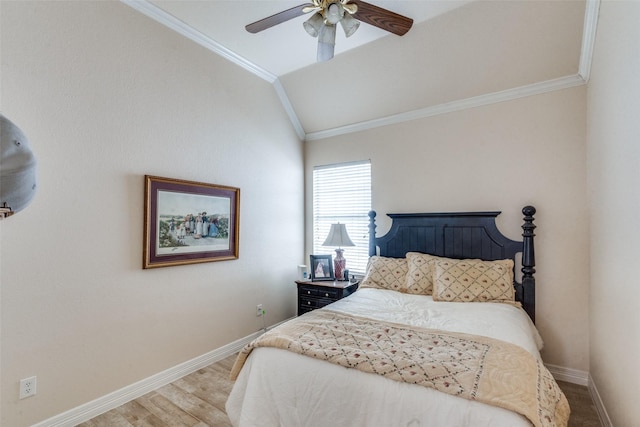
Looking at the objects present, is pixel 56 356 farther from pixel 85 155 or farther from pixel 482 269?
pixel 482 269

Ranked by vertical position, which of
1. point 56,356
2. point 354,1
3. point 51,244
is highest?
point 354,1

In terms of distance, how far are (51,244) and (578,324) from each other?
407 cm

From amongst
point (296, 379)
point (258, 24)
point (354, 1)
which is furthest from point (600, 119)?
point (296, 379)

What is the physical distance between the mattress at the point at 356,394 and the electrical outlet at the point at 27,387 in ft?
4.15

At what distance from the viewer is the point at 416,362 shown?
57.0 inches

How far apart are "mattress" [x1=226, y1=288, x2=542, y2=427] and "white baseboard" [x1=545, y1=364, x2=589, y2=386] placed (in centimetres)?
92

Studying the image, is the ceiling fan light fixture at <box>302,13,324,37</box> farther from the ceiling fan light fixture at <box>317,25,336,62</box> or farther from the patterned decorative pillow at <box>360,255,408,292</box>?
the patterned decorative pillow at <box>360,255,408,292</box>

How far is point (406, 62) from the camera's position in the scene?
3086 mm

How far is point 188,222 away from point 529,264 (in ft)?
10.1

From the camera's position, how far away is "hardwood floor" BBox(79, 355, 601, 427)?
212 cm

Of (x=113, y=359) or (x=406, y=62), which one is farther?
(x=406, y=62)

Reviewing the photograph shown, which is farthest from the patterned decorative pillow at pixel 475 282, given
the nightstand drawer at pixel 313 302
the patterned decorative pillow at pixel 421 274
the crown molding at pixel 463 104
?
the crown molding at pixel 463 104

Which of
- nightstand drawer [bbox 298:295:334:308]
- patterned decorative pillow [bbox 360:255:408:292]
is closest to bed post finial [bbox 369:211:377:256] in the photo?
patterned decorative pillow [bbox 360:255:408:292]

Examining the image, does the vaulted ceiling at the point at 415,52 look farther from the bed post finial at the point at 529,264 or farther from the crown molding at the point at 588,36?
the bed post finial at the point at 529,264
